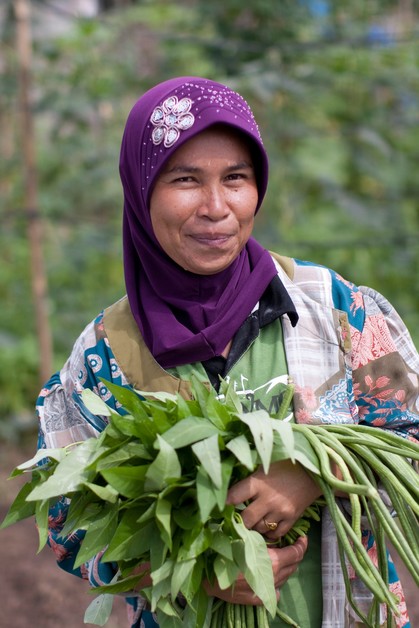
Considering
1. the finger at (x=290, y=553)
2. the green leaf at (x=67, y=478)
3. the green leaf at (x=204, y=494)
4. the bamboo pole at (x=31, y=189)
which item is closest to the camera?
the green leaf at (x=204, y=494)

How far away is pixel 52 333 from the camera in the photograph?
531cm

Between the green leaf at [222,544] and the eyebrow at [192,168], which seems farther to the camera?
the eyebrow at [192,168]

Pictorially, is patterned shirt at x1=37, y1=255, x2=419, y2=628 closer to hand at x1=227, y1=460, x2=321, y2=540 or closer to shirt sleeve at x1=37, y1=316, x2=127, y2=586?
shirt sleeve at x1=37, y1=316, x2=127, y2=586

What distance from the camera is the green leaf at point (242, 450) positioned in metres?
1.49

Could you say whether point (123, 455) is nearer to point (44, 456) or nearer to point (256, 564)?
point (44, 456)

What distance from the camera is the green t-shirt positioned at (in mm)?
1768

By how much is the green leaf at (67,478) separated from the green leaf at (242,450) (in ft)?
0.84

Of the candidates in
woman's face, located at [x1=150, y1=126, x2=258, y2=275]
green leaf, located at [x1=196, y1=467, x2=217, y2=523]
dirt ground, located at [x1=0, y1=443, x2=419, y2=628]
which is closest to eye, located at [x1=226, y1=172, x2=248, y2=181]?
woman's face, located at [x1=150, y1=126, x2=258, y2=275]

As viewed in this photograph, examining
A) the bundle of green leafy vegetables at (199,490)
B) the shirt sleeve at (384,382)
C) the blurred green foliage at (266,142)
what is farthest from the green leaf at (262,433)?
the blurred green foliage at (266,142)

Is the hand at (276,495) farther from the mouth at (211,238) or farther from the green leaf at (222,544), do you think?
the mouth at (211,238)

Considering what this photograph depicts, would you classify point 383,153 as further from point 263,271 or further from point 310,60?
point 263,271

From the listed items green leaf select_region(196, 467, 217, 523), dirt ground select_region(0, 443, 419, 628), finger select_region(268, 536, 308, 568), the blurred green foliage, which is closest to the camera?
green leaf select_region(196, 467, 217, 523)

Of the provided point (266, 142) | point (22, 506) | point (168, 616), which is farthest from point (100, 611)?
point (266, 142)

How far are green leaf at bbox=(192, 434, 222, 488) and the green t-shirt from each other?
268mm
